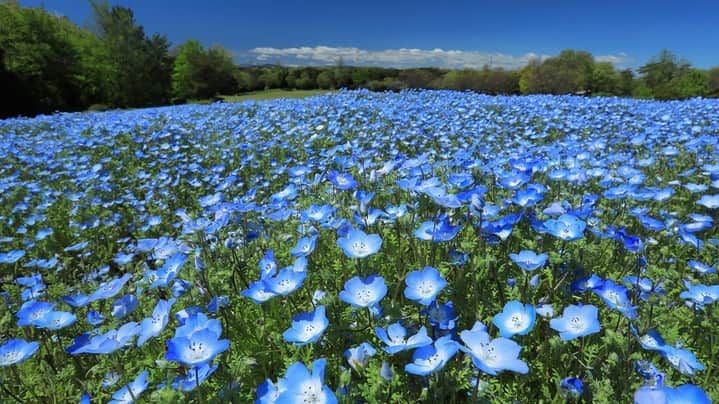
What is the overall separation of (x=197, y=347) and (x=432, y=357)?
68 cm

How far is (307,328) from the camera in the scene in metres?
1.38

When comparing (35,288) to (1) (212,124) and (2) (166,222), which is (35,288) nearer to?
(2) (166,222)

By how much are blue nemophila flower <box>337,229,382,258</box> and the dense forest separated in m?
21.3

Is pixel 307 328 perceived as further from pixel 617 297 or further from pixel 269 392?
pixel 617 297

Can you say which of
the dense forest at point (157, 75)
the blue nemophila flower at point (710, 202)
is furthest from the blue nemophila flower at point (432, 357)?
the dense forest at point (157, 75)

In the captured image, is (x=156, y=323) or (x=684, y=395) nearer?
(x=684, y=395)

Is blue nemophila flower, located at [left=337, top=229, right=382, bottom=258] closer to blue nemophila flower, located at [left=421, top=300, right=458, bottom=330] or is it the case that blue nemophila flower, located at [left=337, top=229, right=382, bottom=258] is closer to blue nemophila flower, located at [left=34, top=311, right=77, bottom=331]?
blue nemophila flower, located at [left=421, top=300, right=458, bottom=330]

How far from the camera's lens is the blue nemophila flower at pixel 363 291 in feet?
4.54

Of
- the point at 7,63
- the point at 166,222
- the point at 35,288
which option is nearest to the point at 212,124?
the point at 166,222

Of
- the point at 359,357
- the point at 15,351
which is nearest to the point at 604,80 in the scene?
the point at 359,357

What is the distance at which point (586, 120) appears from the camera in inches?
316

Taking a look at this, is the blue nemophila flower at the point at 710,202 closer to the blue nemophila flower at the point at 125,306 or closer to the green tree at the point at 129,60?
the blue nemophila flower at the point at 125,306

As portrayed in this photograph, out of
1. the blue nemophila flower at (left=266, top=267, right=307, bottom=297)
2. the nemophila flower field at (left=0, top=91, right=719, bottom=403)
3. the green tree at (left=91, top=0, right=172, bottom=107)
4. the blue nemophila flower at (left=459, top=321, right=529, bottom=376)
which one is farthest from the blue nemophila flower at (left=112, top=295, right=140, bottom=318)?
the green tree at (left=91, top=0, right=172, bottom=107)

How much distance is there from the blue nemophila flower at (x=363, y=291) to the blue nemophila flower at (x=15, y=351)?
3.97 ft
